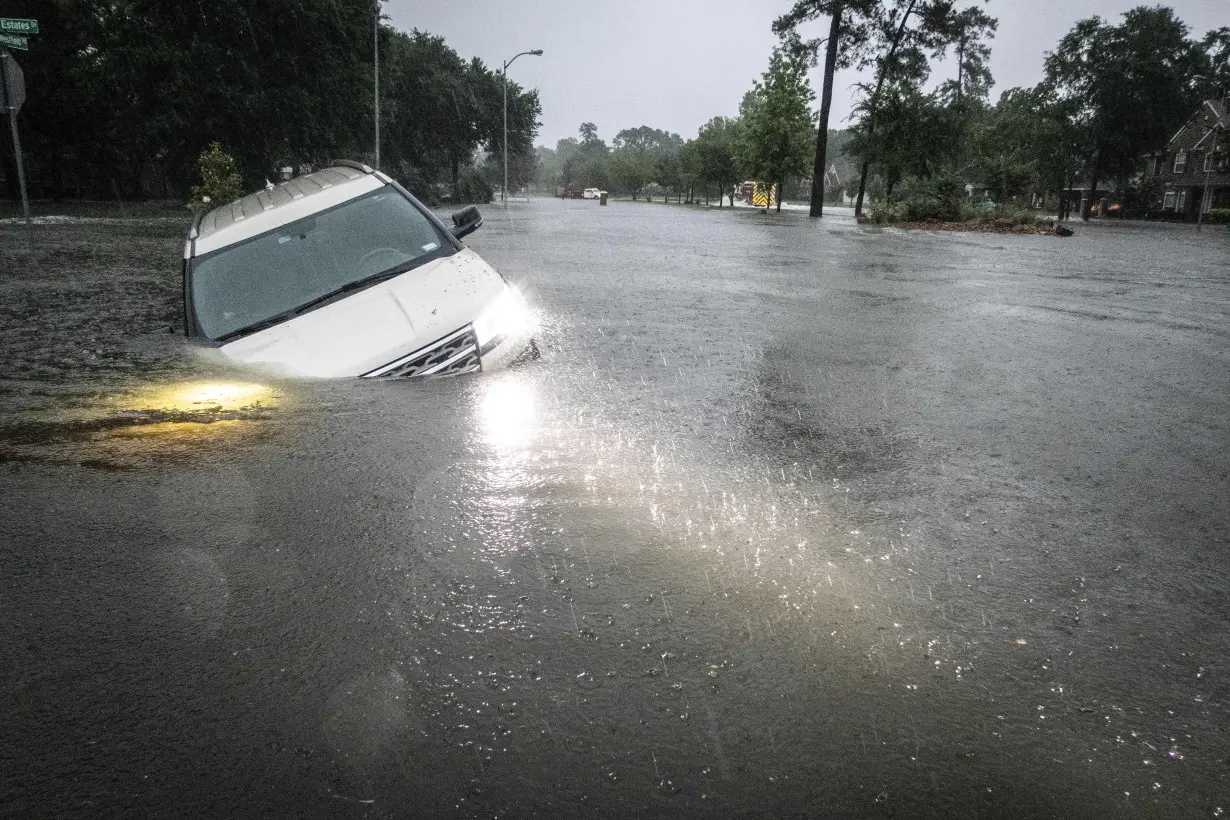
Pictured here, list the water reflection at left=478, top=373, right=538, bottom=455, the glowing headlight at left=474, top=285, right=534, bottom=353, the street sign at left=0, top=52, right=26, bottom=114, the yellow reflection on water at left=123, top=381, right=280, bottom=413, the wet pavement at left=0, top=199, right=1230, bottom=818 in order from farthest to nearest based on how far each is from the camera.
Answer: the street sign at left=0, top=52, right=26, bottom=114 < the glowing headlight at left=474, top=285, right=534, bottom=353 < the yellow reflection on water at left=123, top=381, right=280, bottom=413 < the water reflection at left=478, top=373, right=538, bottom=455 < the wet pavement at left=0, top=199, right=1230, bottom=818

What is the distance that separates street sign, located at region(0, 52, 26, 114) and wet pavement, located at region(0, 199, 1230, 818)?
10031 mm

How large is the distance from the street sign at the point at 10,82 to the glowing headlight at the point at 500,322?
11.5m

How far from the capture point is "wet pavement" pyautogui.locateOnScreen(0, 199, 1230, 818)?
1.97m

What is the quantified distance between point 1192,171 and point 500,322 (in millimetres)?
82084

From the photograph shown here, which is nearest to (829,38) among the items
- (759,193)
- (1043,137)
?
(759,193)

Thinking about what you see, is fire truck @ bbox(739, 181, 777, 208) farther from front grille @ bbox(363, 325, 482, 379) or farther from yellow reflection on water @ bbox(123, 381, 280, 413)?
yellow reflection on water @ bbox(123, 381, 280, 413)

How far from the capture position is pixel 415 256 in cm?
630

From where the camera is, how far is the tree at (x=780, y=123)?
50.0 m

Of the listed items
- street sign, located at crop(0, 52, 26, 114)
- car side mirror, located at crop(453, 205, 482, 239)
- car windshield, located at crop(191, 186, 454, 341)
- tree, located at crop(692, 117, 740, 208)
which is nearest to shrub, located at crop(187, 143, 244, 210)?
street sign, located at crop(0, 52, 26, 114)

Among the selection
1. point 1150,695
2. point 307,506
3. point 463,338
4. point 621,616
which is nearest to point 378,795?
point 621,616

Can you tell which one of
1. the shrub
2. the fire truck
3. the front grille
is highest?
the fire truck

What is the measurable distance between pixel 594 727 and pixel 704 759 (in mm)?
291

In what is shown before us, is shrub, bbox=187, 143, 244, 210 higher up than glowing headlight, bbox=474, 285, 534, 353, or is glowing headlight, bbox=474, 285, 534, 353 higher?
shrub, bbox=187, 143, 244, 210

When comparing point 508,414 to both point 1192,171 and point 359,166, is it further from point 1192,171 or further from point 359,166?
point 1192,171
